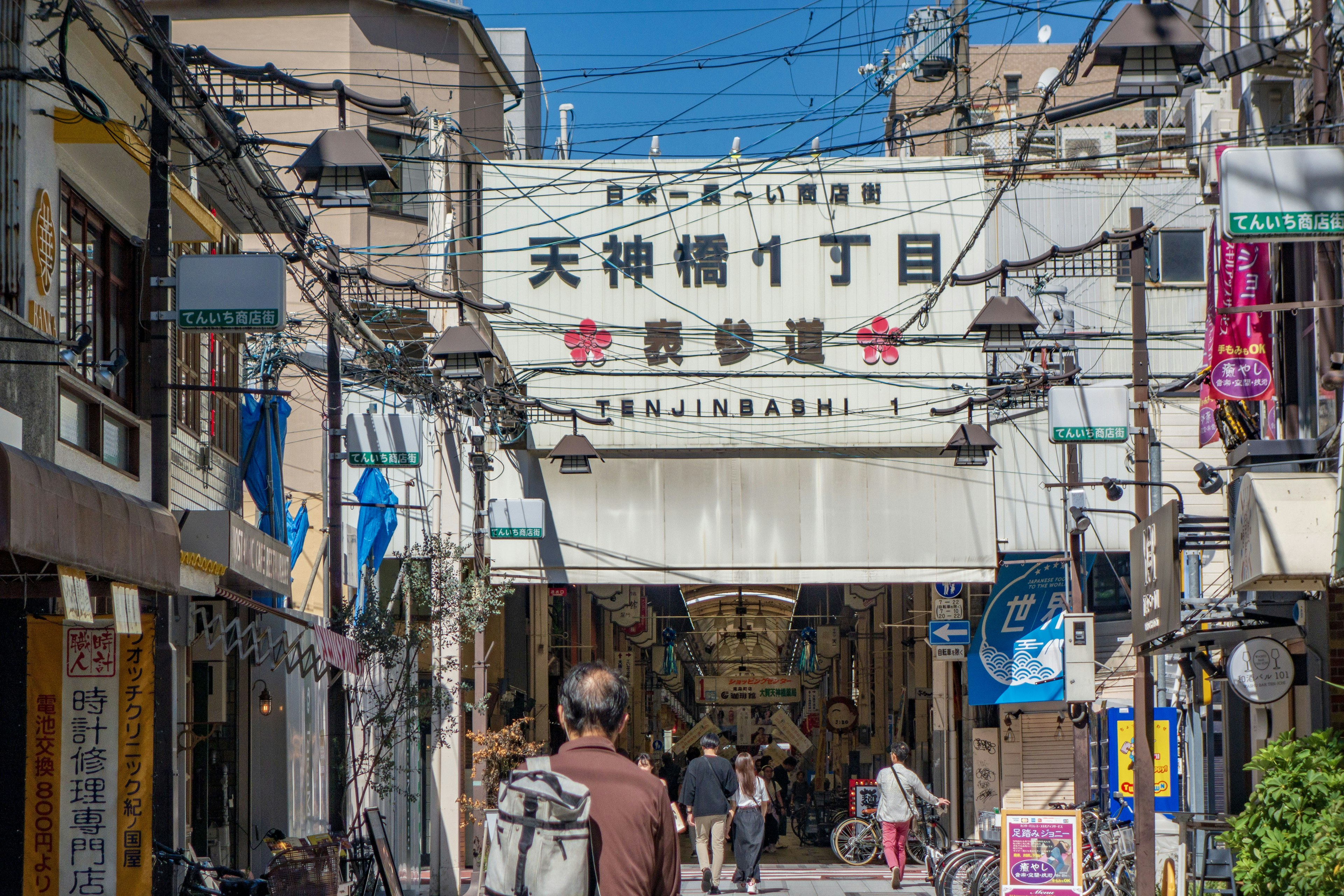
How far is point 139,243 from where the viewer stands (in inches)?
577

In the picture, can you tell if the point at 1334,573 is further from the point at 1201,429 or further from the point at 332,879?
the point at 332,879

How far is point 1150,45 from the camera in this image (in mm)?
10906

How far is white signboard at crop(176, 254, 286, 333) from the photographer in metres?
12.5

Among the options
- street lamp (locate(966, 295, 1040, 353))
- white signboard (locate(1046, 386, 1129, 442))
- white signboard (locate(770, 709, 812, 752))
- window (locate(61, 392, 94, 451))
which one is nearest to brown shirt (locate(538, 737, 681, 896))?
window (locate(61, 392, 94, 451))

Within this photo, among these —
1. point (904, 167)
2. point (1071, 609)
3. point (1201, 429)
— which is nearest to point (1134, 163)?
point (904, 167)

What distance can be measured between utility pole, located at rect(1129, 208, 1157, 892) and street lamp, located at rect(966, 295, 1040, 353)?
1203 millimetres

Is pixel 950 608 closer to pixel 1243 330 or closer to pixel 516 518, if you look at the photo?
pixel 516 518

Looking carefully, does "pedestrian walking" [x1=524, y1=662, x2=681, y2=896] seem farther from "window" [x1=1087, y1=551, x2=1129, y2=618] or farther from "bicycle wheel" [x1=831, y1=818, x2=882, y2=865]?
"window" [x1=1087, y1=551, x2=1129, y2=618]

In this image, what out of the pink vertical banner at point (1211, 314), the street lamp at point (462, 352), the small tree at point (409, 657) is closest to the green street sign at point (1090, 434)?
the pink vertical banner at point (1211, 314)

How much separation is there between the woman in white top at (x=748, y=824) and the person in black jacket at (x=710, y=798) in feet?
1.05

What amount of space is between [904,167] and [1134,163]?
261 inches

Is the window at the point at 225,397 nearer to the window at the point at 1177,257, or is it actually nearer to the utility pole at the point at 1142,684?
the utility pole at the point at 1142,684

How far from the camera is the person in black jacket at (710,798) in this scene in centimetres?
1884

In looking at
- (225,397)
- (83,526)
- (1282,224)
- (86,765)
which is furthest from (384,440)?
(1282,224)
